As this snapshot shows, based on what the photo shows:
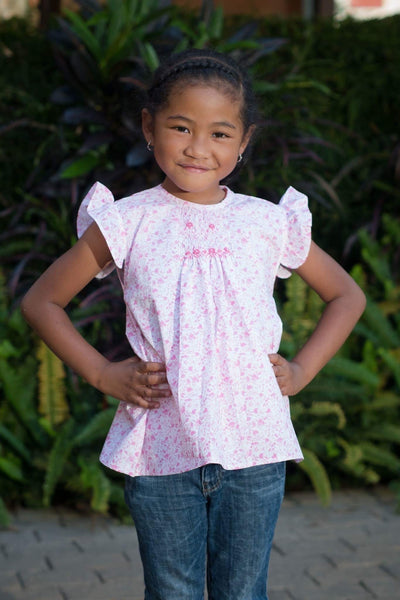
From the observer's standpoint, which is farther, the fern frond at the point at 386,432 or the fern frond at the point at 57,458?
the fern frond at the point at 386,432

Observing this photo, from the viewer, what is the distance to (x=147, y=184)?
181 inches

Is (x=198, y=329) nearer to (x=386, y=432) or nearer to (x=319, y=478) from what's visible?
(x=319, y=478)

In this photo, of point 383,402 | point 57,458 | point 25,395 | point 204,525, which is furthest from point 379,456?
point 204,525

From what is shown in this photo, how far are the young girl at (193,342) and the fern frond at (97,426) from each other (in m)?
1.82

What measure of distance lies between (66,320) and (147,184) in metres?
2.52

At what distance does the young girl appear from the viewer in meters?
2.06

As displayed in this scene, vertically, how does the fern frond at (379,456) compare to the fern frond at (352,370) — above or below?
below

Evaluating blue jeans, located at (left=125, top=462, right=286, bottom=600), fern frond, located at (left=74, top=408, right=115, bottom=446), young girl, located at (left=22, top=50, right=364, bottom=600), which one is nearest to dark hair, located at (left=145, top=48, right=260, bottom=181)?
young girl, located at (left=22, top=50, right=364, bottom=600)

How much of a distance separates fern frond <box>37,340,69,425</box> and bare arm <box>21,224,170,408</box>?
213cm

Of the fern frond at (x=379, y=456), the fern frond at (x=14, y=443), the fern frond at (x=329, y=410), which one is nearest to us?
the fern frond at (x=14, y=443)

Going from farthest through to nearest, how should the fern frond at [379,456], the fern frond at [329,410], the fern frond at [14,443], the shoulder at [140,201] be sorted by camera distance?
the fern frond at [379,456] → the fern frond at [329,410] → the fern frond at [14,443] → the shoulder at [140,201]

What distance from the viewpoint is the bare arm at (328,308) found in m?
2.31

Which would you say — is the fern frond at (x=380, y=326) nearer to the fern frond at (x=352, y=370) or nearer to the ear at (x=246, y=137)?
the fern frond at (x=352, y=370)

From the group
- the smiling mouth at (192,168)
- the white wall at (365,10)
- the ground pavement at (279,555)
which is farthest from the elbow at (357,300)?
the white wall at (365,10)
